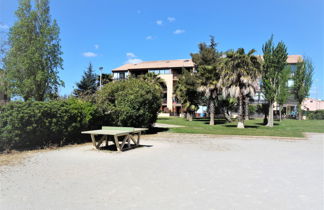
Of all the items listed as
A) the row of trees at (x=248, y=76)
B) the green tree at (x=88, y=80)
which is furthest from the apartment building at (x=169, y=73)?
the row of trees at (x=248, y=76)

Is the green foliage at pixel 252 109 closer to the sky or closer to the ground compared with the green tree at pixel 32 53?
closer to the ground

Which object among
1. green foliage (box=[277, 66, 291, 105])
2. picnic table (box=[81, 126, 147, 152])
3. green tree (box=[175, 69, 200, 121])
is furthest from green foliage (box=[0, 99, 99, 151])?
green tree (box=[175, 69, 200, 121])

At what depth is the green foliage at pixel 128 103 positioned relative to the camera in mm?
13852

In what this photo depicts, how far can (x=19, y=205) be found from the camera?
12.0 feet

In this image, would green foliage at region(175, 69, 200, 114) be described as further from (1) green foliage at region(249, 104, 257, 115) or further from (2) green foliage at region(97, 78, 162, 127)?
(2) green foliage at region(97, 78, 162, 127)

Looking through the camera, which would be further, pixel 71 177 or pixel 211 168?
pixel 211 168

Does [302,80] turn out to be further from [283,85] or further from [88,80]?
[88,80]

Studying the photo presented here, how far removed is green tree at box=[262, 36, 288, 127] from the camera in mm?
22516

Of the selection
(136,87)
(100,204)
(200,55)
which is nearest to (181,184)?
(100,204)

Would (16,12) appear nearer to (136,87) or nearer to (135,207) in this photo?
(136,87)

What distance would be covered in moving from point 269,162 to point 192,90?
25840 millimetres

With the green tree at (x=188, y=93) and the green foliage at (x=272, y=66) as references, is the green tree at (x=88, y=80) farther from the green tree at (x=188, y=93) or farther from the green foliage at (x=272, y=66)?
the green foliage at (x=272, y=66)

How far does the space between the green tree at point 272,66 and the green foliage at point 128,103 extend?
13.9m

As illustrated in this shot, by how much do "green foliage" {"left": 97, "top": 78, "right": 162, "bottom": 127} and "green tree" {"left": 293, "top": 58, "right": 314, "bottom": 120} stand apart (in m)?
35.6
